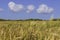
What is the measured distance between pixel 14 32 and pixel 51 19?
4.72 feet

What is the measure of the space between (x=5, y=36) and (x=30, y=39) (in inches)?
13.3

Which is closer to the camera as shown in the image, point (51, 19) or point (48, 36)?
point (48, 36)

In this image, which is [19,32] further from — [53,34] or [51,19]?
[51,19]

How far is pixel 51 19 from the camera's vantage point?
4211 millimetres

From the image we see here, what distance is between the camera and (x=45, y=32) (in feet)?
9.52

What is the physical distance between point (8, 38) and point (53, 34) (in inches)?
20.9

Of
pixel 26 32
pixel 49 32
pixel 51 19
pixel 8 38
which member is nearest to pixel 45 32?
pixel 49 32

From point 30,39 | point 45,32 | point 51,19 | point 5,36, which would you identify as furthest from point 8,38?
point 51,19

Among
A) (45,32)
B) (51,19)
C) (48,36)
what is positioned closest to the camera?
(48,36)

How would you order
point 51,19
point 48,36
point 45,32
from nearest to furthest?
point 48,36
point 45,32
point 51,19

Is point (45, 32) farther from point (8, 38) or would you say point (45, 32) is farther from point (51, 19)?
point (51, 19)

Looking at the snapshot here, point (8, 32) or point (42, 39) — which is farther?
point (8, 32)

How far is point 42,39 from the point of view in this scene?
8.96 ft

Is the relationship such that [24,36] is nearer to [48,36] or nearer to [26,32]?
[26,32]
